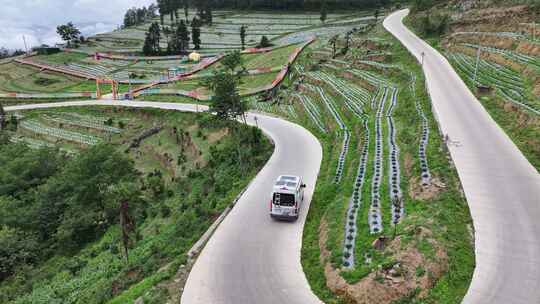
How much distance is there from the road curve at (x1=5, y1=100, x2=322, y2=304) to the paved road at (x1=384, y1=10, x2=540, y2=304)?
17.7 ft

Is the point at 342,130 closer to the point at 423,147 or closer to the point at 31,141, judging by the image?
the point at 423,147

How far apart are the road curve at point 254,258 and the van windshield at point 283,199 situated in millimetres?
960

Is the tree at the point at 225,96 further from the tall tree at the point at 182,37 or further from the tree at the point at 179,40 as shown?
the tall tree at the point at 182,37

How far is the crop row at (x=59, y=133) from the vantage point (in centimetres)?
4565

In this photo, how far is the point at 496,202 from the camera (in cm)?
1345

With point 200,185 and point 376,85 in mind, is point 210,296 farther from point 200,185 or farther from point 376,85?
point 376,85

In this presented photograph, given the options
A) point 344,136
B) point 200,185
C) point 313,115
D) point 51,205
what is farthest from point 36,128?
point 344,136

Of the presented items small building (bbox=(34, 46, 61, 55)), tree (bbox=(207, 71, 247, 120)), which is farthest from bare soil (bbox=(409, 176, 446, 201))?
small building (bbox=(34, 46, 61, 55))

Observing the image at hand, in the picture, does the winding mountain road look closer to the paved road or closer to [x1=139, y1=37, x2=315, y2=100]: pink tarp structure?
the paved road

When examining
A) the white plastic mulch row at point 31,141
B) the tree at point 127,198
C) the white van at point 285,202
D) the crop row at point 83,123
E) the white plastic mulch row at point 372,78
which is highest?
the white plastic mulch row at point 372,78

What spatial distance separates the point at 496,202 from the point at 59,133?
169ft

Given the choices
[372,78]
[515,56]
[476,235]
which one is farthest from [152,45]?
[476,235]

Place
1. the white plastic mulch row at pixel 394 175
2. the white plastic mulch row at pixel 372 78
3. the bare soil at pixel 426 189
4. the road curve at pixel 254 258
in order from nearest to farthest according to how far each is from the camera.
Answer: the road curve at pixel 254 258
the white plastic mulch row at pixel 394 175
the bare soil at pixel 426 189
the white plastic mulch row at pixel 372 78

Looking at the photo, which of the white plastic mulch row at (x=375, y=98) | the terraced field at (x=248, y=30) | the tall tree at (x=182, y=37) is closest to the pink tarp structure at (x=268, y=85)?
the white plastic mulch row at (x=375, y=98)
